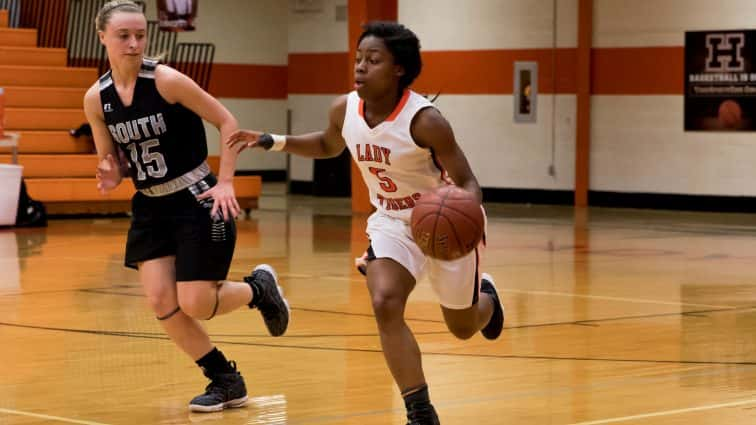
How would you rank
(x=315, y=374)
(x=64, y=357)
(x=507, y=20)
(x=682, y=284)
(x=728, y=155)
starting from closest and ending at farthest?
(x=315, y=374) → (x=64, y=357) → (x=682, y=284) → (x=728, y=155) → (x=507, y=20)

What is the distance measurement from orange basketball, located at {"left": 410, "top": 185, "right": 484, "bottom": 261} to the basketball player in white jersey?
0.38ft

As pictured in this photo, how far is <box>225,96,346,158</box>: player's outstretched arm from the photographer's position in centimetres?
544

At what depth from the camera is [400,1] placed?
70.2 feet

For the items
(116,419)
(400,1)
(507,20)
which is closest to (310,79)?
(400,1)

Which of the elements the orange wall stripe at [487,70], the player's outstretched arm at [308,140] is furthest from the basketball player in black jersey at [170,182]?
the orange wall stripe at [487,70]

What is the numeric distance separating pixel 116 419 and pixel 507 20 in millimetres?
15543

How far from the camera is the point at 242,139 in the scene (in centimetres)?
543

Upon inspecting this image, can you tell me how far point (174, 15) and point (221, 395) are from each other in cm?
1043

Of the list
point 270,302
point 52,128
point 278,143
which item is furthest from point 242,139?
point 52,128

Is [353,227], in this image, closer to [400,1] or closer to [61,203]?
[61,203]

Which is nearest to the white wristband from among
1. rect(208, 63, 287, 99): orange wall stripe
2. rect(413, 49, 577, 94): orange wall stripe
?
rect(413, 49, 577, 94): orange wall stripe

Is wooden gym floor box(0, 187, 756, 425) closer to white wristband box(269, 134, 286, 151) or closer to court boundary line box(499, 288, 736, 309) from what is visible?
court boundary line box(499, 288, 736, 309)

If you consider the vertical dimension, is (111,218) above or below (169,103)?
below

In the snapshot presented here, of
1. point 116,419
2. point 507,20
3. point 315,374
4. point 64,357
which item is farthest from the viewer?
point 507,20
